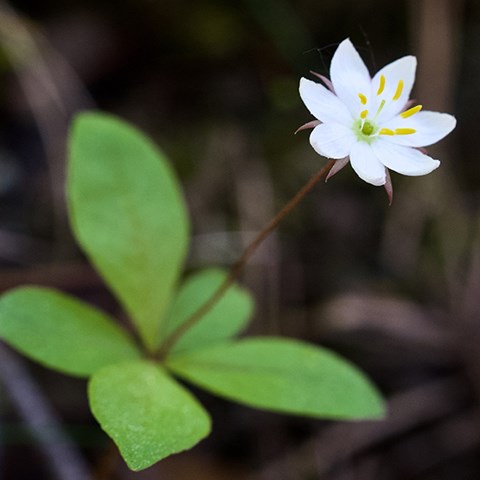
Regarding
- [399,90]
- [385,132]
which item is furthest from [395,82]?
[385,132]

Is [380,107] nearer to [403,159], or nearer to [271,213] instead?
[403,159]

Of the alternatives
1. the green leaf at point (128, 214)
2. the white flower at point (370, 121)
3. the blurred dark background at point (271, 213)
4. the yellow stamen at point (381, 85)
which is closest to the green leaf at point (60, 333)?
the green leaf at point (128, 214)

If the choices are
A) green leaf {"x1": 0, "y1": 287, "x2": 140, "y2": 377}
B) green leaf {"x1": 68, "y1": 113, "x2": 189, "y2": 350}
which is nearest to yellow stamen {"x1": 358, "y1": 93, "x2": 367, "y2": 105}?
green leaf {"x1": 68, "y1": 113, "x2": 189, "y2": 350}

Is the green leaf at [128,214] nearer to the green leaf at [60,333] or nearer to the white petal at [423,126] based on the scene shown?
the green leaf at [60,333]

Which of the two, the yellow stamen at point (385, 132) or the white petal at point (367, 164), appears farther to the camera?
the yellow stamen at point (385, 132)

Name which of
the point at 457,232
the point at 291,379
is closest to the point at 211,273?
the point at 291,379

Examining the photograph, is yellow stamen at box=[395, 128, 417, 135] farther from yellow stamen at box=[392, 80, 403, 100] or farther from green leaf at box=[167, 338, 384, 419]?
green leaf at box=[167, 338, 384, 419]
